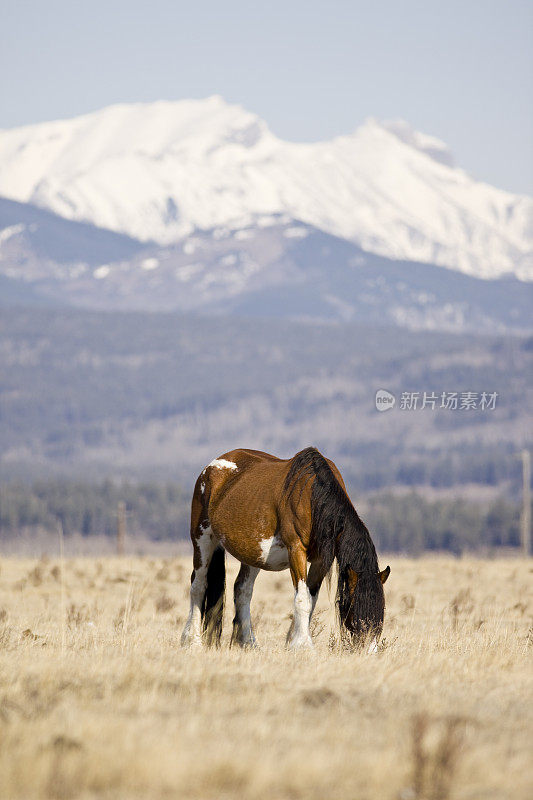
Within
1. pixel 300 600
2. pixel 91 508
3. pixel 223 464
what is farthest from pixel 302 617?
pixel 91 508

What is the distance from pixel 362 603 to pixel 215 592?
2.81 m

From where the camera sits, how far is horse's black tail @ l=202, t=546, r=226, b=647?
43.9 feet

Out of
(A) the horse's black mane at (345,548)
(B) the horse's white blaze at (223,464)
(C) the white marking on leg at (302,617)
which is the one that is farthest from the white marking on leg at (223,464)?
(C) the white marking on leg at (302,617)

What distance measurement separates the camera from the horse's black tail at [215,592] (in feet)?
43.9

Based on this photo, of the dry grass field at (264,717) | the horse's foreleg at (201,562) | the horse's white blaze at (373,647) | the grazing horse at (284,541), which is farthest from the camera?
the horse's foreleg at (201,562)

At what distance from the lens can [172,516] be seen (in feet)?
555

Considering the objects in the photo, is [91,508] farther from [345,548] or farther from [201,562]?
[345,548]

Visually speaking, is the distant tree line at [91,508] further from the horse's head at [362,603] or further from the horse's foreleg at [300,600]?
the horse's head at [362,603]

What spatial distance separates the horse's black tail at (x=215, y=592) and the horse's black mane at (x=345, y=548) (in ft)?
7.26

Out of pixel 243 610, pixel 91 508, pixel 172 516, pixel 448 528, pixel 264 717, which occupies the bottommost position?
pixel 172 516

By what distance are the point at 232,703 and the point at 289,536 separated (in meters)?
3.42

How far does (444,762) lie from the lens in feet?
22.2

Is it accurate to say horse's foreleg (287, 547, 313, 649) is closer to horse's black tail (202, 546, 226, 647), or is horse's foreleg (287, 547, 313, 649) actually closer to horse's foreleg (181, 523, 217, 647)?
horse's black tail (202, 546, 226, 647)

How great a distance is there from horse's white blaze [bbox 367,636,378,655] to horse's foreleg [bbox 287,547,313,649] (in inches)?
27.1
